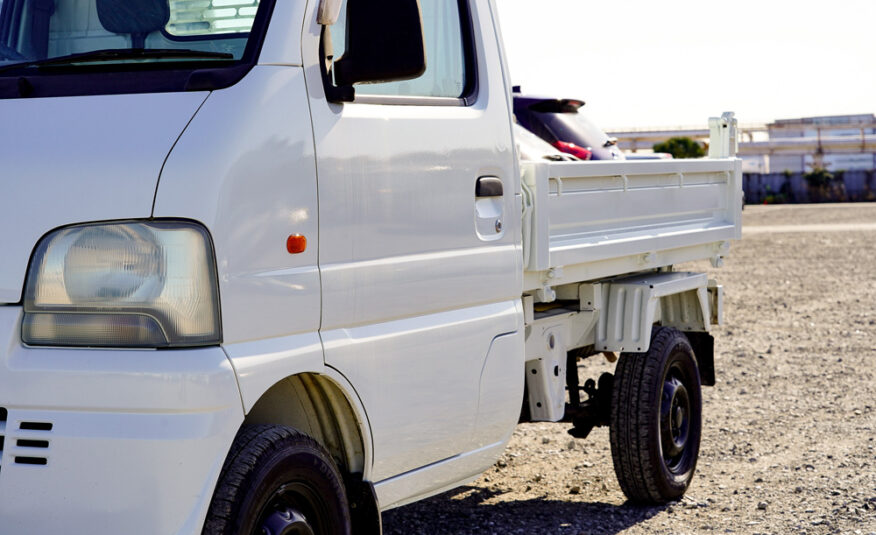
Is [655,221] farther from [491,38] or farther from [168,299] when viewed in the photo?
[168,299]

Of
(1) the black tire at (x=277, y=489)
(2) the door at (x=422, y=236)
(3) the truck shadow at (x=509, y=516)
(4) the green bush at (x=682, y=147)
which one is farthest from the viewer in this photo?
(4) the green bush at (x=682, y=147)

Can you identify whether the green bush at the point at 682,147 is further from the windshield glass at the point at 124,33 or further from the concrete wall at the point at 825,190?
the windshield glass at the point at 124,33

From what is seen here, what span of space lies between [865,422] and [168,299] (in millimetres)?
6423

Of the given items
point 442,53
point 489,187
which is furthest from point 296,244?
point 442,53

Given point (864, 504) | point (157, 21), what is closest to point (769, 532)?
point (864, 504)

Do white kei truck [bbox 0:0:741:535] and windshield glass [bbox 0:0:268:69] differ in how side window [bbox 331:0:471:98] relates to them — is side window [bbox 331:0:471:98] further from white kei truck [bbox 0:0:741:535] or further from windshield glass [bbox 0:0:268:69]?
windshield glass [bbox 0:0:268:69]

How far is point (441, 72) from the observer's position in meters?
4.45

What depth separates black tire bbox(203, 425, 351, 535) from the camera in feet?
11.0

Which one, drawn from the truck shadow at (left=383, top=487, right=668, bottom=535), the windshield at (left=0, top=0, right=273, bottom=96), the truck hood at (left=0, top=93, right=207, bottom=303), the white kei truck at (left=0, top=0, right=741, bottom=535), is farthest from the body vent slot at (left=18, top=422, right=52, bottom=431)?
the truck shadow at (left=383, top=487, right=668, bottom=535)

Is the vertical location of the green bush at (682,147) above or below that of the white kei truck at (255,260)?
above

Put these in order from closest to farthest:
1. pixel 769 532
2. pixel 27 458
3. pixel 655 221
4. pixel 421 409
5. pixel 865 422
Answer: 1. pixel 27 458
2. pixel 421 409
3. pixel 769 532
4. pixel 655 221
5. pixel 865 422

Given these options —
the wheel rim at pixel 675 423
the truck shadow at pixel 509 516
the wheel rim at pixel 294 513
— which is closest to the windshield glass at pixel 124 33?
the wheel rim at pixel 294 513

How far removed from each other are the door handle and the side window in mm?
322

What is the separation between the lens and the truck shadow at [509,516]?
590cm
